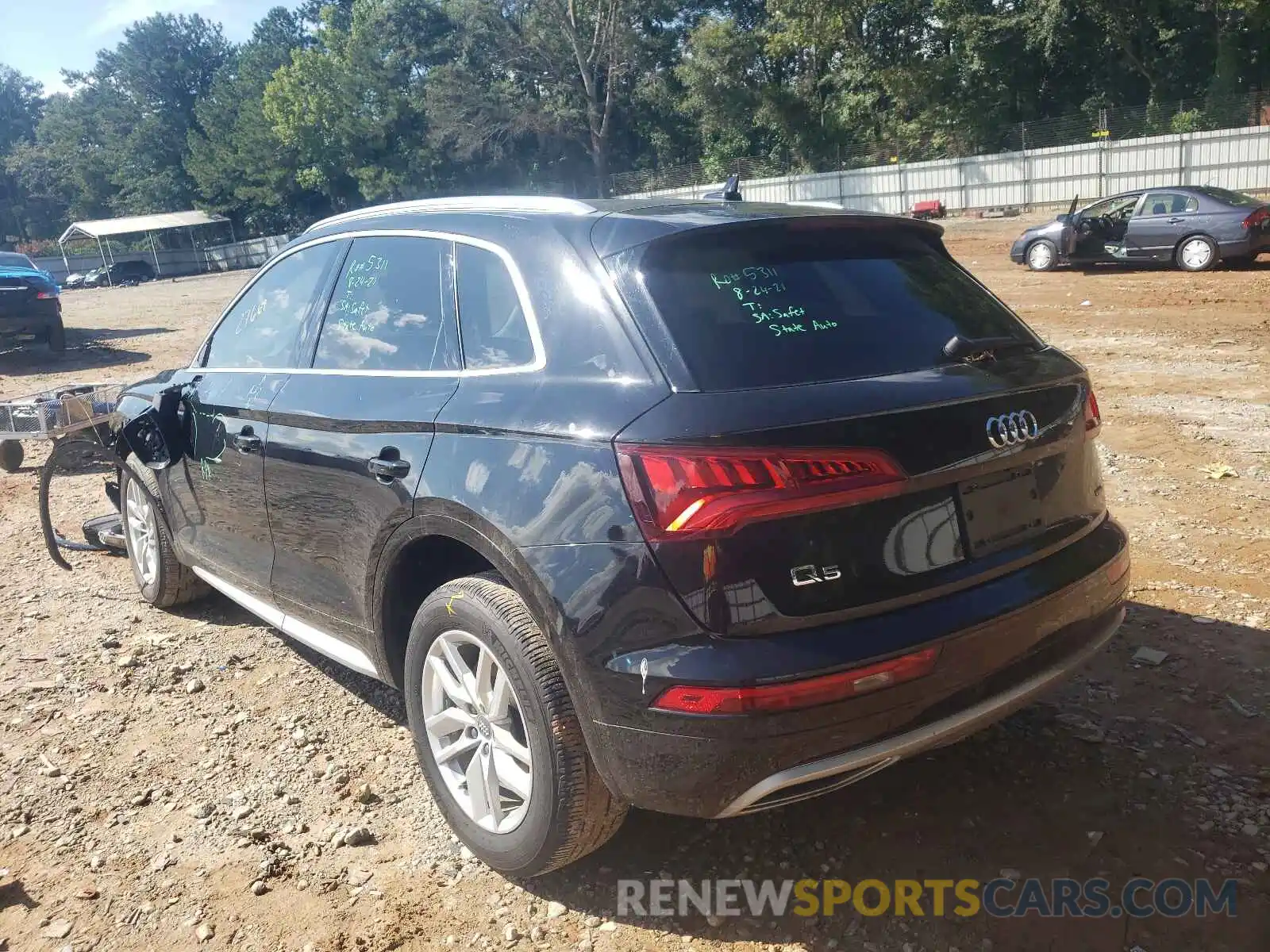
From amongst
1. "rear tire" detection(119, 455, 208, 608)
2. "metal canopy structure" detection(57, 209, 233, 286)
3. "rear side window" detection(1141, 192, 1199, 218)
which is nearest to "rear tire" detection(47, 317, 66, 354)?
"rear tire" detection(119, 455, 208, 608)

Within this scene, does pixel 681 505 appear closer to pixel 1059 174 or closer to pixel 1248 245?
pixel 1248 245

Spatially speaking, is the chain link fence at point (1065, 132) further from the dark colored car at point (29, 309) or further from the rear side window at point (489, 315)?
the rear side window at point (489, 315)

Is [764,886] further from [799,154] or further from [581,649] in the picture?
[799,154]

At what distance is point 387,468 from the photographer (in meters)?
2.90

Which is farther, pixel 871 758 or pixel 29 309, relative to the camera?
pixel 29 309

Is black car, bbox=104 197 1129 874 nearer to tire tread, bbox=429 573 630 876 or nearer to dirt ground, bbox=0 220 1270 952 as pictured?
tire tread, bbox=429 573 630 876

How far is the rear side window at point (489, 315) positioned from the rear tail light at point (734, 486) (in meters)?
0.64

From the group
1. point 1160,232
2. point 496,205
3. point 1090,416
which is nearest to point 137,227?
point 1160,232

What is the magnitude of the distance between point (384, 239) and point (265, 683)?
201cm

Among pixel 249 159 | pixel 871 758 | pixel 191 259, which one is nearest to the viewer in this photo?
pixel 871 758

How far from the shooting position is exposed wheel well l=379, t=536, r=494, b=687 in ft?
9.53

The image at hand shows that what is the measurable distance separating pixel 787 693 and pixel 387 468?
4.58ft

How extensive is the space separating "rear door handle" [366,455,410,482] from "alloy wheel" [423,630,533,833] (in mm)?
487

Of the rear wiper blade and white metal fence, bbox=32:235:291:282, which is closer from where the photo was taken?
the rear wiper blade
